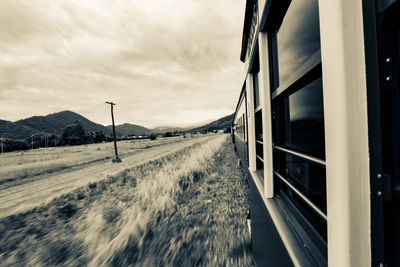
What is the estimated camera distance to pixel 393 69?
2.03 feet

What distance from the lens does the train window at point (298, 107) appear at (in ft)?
4.27

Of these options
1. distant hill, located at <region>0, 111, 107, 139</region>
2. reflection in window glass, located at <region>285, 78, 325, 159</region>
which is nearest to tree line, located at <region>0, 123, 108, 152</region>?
distant hill, located at <region>0, 111, 107, 139</region>

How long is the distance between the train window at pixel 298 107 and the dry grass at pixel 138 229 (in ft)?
6.48

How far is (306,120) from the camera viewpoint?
172 centimetres

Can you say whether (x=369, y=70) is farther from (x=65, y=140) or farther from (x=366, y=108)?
(x=65, y=140)

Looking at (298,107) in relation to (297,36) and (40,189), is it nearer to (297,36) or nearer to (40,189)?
(297,36)

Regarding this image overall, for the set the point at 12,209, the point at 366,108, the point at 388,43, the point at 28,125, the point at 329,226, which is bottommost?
the point at 12,209

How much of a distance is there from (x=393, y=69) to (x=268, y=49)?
5.26 feet

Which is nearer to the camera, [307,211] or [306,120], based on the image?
[307,211]

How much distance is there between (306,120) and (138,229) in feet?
13.7

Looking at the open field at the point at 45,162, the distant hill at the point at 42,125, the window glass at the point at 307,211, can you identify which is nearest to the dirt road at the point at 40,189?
the open field at the point at 45,162

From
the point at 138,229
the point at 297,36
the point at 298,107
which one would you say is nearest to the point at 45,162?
the point at 138,229

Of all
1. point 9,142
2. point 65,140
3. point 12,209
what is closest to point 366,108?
point 12,209

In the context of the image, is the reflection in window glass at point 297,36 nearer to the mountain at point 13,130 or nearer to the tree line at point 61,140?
the tree line at point 61,140
